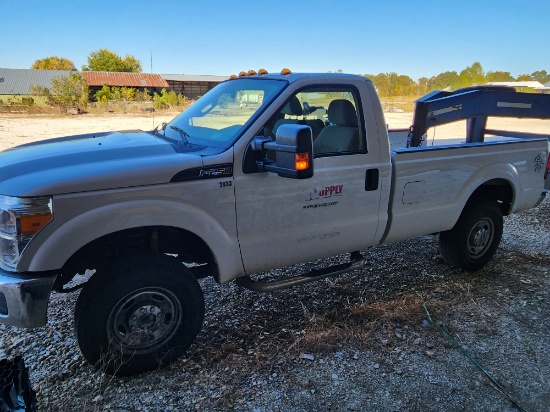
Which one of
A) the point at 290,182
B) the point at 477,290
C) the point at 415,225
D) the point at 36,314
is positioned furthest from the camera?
the point at 477,290

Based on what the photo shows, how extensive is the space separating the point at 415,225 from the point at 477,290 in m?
1.10

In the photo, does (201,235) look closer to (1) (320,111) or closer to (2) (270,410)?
(2) (270,410)

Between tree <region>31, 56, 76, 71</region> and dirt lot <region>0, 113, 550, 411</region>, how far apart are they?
92.5m

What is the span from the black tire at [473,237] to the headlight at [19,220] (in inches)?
151

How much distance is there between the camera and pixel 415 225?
4098 mm

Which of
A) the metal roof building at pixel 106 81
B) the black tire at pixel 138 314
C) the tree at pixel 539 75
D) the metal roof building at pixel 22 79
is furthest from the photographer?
the tree at pixel 539 75

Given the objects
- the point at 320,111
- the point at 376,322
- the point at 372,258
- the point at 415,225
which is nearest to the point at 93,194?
the point at 320,111

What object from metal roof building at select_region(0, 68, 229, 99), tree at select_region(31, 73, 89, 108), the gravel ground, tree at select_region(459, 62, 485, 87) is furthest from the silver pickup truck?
tree at select_region(459, 62, 485, 87)

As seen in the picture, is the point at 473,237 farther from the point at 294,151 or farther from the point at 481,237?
the point at 294,151

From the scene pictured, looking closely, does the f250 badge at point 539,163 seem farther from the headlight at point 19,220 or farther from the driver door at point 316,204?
the headlight at point 19,220

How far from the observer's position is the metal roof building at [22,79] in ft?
185

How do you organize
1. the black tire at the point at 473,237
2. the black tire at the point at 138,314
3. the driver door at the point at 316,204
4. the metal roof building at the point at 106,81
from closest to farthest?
the black tire at the point at 138,314 < the driver door at the point at 316,204 < the black tire at the point at 473,237 < the metal roof building at the point at 106,81

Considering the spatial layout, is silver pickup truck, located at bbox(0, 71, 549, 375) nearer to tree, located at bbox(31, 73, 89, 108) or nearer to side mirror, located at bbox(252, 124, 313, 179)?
side mirror, located at bbox(252, 124, 313, 179)

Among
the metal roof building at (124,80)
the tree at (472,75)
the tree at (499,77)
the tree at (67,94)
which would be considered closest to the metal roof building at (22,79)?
the metal roof building at (124,80)
